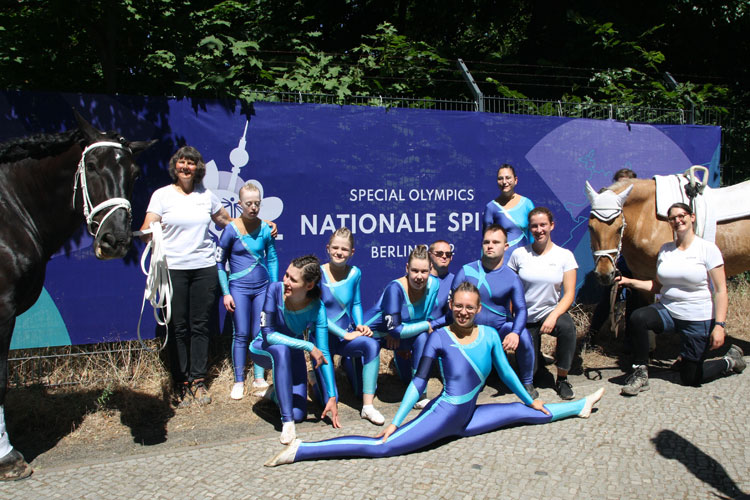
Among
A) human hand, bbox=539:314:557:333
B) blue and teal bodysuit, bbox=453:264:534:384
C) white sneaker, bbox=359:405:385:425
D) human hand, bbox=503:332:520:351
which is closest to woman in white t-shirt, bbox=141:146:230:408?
white sneaker, bbox=359:405:385:425

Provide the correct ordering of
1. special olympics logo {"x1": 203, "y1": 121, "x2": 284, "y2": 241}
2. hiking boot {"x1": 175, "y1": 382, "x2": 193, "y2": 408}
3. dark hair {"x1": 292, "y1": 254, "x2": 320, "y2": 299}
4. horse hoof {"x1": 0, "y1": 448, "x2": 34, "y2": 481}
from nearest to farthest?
horse hoof {"x1": 0, "y1": 448, "x2": 34, "y2": 481} → dark hair {"x1": 292, "y1": 254, "x2": 320, "y2": 299} → hiking boot {"x1": 175, "y1": 382, "x2": 193, "y2": 408} → special olympics logo {"x1": 203, "y1": 121, "x2": 284, "y2": 241}

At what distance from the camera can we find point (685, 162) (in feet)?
26.5

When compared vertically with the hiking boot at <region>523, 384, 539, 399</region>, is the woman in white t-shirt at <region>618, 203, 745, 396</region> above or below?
above

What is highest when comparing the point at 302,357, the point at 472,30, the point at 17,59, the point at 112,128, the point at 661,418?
the point at 472,30

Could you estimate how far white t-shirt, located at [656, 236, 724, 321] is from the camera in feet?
16.8

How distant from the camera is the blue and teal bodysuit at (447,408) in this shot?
3803 millimetres

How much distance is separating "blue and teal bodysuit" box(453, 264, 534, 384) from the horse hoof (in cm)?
327

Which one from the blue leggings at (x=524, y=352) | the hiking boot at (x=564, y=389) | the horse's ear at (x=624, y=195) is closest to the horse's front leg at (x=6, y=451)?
the blue leggings at (x=524, y=352)

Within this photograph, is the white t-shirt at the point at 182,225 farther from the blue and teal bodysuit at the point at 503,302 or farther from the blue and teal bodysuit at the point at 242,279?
the blue and teal bodysuit at the point at 503,302

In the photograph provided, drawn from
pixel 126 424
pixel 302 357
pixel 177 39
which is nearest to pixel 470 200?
pixel 302 357

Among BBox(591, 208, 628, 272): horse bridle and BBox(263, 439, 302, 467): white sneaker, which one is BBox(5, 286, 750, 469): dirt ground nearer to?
BBox(263, 439, 302, 467): white sneaker

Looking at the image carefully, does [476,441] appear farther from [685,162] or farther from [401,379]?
[685,162]

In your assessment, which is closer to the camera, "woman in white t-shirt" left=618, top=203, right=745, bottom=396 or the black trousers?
the black trousers

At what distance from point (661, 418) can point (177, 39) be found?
6.05 metres
